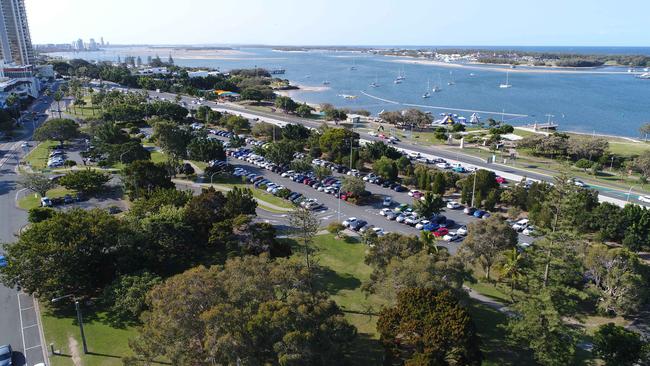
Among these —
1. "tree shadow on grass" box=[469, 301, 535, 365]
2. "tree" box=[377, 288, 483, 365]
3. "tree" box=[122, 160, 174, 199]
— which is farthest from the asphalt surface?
"tree shadow on grass" box=[469, 301, 535, 365]

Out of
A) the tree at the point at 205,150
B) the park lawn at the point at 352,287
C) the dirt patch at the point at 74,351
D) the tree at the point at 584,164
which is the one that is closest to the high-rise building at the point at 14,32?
the tree at the point at 205,150

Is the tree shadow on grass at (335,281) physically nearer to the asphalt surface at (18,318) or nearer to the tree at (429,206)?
the tree at (429,206)

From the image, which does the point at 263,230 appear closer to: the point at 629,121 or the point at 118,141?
the point at 118,141

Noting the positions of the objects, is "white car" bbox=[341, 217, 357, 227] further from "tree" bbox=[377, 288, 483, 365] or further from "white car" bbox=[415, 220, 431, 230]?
"tree" bbox=[377, 288, 483, 365]

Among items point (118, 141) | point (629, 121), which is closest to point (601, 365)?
point (118, 141)

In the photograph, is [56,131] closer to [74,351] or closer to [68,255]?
[68,255]

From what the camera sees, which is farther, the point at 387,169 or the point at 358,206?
the point at 387,169

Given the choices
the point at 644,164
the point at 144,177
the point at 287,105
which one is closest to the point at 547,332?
the point at 144,177
